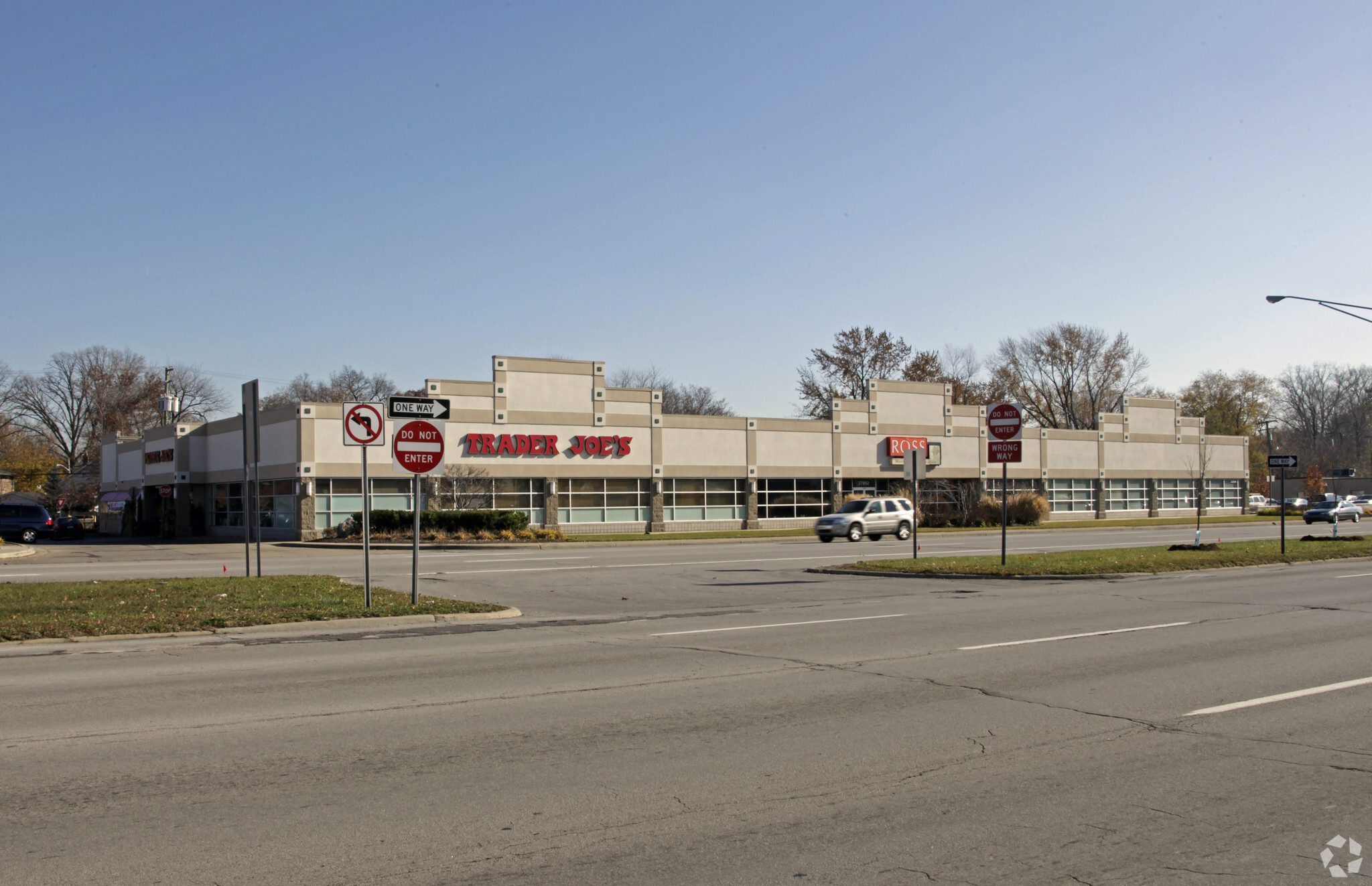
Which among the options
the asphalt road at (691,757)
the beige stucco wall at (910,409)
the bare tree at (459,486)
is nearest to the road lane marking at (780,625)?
the asphalt road at (691,757)

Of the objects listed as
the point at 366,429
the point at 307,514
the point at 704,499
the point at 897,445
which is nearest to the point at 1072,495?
the point at 897,445

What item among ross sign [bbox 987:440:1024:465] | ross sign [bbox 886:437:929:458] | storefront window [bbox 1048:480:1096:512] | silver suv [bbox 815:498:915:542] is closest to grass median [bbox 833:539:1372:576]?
ross sign [bbox 987:440:1024:465]

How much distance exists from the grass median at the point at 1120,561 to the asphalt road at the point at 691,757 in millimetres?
9102

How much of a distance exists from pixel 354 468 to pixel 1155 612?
116ft

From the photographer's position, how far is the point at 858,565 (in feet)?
78.0

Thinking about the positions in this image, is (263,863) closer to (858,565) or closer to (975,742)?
(975,742)

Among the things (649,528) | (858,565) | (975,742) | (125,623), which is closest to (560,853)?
(975,742)

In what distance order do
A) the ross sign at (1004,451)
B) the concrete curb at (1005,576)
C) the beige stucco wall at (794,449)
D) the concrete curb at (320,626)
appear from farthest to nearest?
the beige stucco wall at (794,449) < the ross sign at (1004,451) < the concrete curb at (1005,576) < the concrete curb at (320,626)

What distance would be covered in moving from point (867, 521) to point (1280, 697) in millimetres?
30603

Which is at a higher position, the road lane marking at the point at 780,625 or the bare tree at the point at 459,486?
the bare tree at the point at 459,486

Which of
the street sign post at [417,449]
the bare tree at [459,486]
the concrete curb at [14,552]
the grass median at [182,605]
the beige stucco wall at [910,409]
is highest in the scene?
the beige stucco wall at [910,409]

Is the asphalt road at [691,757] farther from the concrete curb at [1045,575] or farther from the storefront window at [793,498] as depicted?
the storefront window at [793,498]

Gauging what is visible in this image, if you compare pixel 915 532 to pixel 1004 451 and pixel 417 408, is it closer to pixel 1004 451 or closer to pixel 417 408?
pixel 1004 451

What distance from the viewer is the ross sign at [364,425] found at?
1424 centimetres
